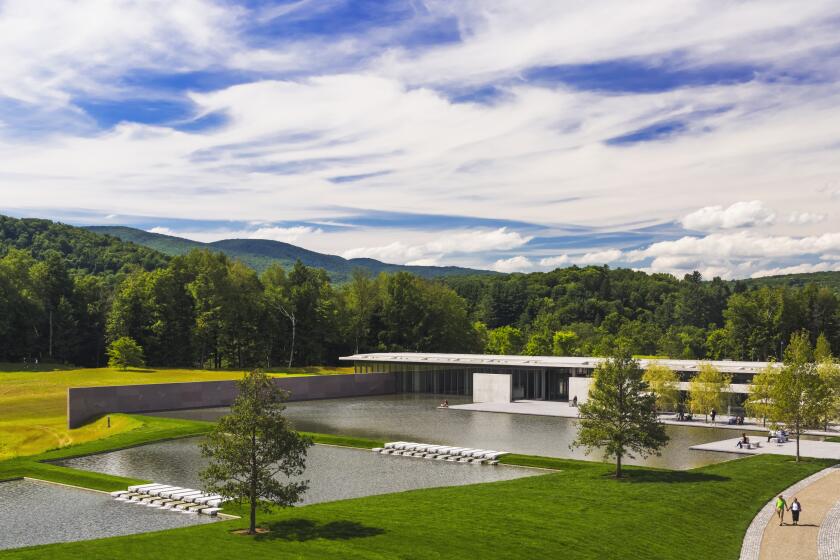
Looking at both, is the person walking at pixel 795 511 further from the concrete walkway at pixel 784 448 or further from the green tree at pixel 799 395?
the concrete walkway at pixel 784 448

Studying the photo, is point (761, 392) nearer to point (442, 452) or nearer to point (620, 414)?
point (620, 414)

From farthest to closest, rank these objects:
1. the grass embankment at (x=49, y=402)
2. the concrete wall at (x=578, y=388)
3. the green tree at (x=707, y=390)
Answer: the concrete wall at (x=578, y=388) < the green tree at (x=707, y=390) < the grass embankment at (x=49, y=402)

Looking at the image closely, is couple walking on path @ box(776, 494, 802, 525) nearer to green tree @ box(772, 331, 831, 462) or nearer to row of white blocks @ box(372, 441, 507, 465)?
green tree @ box(772, 331, 831, 462)

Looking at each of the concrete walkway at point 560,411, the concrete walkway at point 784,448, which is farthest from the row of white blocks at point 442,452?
the concrete walkway at point 560,411

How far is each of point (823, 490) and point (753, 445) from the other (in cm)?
1132

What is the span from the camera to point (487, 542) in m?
23.2

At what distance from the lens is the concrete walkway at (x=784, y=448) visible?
40000mm

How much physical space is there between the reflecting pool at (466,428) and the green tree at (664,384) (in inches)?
162

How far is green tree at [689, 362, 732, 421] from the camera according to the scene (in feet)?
172

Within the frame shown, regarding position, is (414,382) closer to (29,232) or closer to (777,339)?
(777,339)

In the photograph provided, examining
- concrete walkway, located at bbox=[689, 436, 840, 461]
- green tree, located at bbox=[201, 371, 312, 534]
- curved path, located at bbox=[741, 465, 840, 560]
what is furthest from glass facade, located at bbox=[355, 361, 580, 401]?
green tree, located at bbox=[201, 371, 312, 534]

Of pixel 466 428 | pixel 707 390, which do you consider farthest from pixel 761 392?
pixel 466 428

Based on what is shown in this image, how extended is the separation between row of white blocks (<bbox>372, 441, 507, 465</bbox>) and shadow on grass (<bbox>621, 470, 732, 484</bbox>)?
23.2ft

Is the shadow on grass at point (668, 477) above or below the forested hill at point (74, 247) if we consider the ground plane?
below
